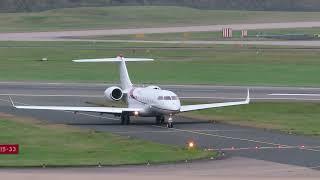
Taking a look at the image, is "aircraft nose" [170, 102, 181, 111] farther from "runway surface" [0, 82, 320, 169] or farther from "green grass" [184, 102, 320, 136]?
"green grass" [184, 102, 320, 136]

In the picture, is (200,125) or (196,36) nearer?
(200,125)

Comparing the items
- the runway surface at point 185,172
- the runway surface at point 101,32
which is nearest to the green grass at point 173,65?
the runway surface at point 101,32

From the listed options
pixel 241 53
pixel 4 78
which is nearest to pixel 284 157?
pixel 4 78

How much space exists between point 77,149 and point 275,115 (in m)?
22.5

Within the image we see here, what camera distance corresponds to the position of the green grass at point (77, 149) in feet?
164

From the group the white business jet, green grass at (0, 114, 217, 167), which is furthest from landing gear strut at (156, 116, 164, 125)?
green grass at (0, 114, 217, 167)

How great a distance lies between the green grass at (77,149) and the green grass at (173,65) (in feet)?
122

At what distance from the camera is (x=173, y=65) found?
11650 centimetres

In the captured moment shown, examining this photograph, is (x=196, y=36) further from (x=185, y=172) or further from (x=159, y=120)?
(x=185, y=172)

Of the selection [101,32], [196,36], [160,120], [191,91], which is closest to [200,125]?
[160,120]

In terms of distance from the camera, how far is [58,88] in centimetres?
9469

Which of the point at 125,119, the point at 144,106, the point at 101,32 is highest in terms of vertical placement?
the point at 101,32

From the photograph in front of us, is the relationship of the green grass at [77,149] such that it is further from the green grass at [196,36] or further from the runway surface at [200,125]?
the green grass at [196,36]

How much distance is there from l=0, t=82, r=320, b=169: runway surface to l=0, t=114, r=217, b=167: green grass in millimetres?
2218
